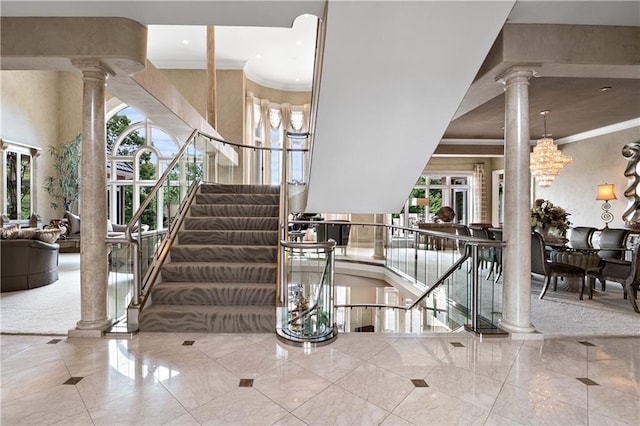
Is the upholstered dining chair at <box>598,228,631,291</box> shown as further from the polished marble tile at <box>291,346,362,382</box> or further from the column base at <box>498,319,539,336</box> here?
the polished marble tile at <box>291,346,362,382</box>

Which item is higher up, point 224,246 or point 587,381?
point 224,246

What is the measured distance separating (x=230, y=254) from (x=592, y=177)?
914 centimetres

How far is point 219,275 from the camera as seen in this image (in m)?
4.30

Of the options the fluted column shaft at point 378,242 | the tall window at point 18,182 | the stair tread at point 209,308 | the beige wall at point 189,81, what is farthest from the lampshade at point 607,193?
the tall window at point 18,182

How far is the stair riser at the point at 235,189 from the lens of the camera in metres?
6.53

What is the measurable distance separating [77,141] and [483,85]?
1164 centimetres

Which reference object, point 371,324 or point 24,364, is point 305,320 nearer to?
point 24,364

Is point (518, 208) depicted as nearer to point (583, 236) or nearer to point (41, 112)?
point (583, 236)

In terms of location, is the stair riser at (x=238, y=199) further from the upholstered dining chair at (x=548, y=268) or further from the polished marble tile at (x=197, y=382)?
the upholstered dining chair at (x=548, y=268)

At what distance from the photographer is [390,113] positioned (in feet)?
13.2

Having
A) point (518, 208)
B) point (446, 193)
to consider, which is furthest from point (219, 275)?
point (446, 193)

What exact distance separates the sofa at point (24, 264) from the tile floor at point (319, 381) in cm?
254

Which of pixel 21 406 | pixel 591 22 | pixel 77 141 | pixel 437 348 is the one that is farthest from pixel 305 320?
pixel 77 141

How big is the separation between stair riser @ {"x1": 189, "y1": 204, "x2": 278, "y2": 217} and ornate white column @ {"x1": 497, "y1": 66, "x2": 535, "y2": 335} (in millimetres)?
3526
